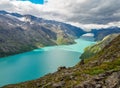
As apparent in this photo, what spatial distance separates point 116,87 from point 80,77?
18.1m

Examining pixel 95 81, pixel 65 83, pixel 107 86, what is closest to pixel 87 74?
pixel 65 83

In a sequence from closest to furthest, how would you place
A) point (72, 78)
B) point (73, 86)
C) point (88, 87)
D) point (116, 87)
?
1. point (116, 87)
2. point (88, 87)
3. point (73, 86)
4. point (72, 78)

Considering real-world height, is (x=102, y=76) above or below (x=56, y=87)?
above

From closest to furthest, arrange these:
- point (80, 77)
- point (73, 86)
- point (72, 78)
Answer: point (73, 86) < point (80, 77) < point (72, 78)

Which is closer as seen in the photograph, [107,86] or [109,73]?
→ [107,86]

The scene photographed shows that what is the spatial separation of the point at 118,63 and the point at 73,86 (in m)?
20.7

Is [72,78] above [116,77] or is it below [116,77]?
below

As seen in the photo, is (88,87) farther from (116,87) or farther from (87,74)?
(87,74)

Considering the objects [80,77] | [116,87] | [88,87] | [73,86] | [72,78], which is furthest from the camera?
[72,78]

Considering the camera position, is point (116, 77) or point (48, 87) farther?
point (48, 87)

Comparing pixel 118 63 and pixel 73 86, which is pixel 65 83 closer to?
pixel 73 86

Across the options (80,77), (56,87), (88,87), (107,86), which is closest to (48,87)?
(56,87)

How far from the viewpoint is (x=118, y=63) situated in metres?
74.3

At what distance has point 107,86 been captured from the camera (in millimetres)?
53031
